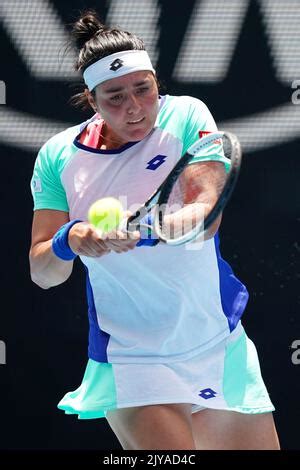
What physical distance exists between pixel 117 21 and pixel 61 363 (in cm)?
132

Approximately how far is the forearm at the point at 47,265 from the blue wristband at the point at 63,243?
0.25 feet

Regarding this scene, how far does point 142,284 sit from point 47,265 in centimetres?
26

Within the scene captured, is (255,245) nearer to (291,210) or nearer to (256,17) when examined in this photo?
(291,210)

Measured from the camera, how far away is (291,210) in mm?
3848

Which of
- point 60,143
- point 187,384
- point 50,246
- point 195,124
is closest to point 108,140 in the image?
point 60,143

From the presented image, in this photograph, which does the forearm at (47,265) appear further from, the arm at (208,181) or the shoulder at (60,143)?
the arm at (208,181)

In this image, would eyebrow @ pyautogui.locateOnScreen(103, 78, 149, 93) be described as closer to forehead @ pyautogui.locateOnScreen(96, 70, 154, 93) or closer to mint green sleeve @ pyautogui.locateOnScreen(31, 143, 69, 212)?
forehead @ pyautogui.locateOnScreen(96, 70, 154, 93)

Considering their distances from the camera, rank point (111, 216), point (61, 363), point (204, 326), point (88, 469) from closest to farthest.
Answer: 1. point (111, 216)
2. point (204, 326)
3. point (88, 469)
4. point (61, 363)

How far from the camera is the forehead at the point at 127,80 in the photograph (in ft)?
8.80

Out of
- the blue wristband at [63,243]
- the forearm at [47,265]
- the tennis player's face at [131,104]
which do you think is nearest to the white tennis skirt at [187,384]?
the forearm at [47,265]

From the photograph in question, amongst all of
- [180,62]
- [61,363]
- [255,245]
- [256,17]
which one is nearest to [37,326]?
[61,363]

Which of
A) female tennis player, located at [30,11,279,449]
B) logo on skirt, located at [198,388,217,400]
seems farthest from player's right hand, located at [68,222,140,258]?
logo on skirt, located at [198,388,217,400]

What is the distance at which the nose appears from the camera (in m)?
2.64

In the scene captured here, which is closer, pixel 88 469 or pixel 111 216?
pixel 111 216
